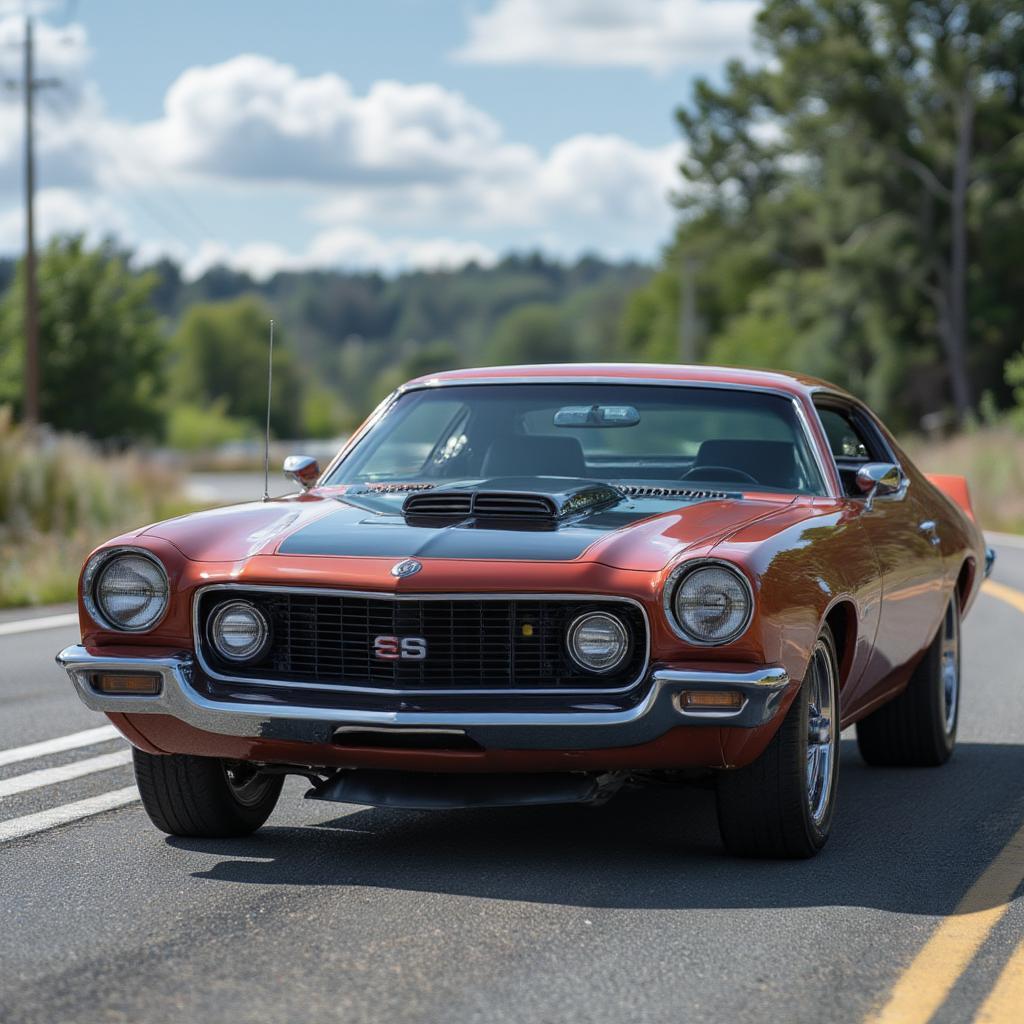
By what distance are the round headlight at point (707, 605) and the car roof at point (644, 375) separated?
176 cm

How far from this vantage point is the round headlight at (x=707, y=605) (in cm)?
535

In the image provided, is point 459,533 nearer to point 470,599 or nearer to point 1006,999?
point 470,599

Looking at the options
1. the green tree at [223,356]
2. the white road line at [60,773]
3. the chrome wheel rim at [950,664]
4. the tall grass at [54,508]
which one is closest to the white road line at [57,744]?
the white road line at [60,773]

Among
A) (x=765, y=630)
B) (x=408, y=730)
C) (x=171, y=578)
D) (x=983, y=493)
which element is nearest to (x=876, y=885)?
(x=765, y=630)

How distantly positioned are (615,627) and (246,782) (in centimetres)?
146

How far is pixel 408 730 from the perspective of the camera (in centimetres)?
532

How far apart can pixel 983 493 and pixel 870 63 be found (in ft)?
79.5

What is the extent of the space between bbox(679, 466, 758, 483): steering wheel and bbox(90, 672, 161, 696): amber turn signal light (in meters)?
2.05

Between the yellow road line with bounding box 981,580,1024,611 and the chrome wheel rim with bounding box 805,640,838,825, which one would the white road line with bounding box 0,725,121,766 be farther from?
the yellow road line with bounding box 981,580,1024,611

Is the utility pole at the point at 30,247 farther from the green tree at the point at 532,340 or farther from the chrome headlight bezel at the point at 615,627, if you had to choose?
the green tree at the point at 532,340

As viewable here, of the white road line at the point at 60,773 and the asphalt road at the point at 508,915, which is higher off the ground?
the asphalt road at the point at 508,915

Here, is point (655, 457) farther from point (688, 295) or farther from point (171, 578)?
point (688, 295)

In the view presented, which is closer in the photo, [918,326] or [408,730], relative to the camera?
[408,730]

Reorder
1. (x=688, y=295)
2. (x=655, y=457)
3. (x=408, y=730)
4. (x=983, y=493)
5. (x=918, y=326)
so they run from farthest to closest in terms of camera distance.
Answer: (x=688, y=295), (x=918, y=326), (x=983, y=493), (x=655, y=457), (x=408, y=730)
